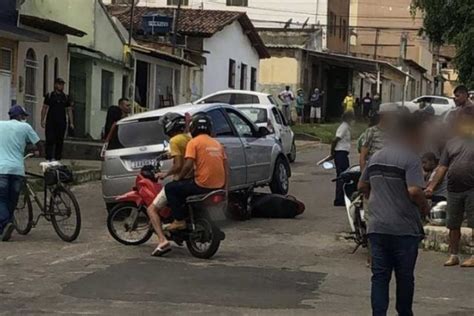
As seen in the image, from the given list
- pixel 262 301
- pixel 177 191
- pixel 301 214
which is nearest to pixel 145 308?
pixel 262 301

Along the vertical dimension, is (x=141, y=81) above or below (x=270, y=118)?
above

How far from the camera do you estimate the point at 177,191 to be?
11.0 meters

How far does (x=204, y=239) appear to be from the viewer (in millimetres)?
11047

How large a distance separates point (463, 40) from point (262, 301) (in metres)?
21.1

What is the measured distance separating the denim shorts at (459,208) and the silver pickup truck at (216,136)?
400 centimetres

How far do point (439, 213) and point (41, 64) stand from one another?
49.9 ft

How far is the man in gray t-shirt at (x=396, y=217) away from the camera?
714 centimetres

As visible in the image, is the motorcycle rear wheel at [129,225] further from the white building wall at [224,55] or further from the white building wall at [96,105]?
Answer: the white building wall at [224,55]

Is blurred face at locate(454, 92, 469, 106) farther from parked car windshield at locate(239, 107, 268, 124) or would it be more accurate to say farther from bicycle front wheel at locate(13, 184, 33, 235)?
parked car windshield at locate(239, 107, 268, 124)

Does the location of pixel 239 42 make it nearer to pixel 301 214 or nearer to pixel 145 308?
pixel 301 214

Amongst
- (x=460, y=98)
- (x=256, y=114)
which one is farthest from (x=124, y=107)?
(x=460, y=98)

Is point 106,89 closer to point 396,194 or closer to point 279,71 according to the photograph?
point 279,71

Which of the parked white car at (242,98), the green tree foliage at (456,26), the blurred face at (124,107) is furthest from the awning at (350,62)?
the blurred face at (124,107)

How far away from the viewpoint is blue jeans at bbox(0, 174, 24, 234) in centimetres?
1199
